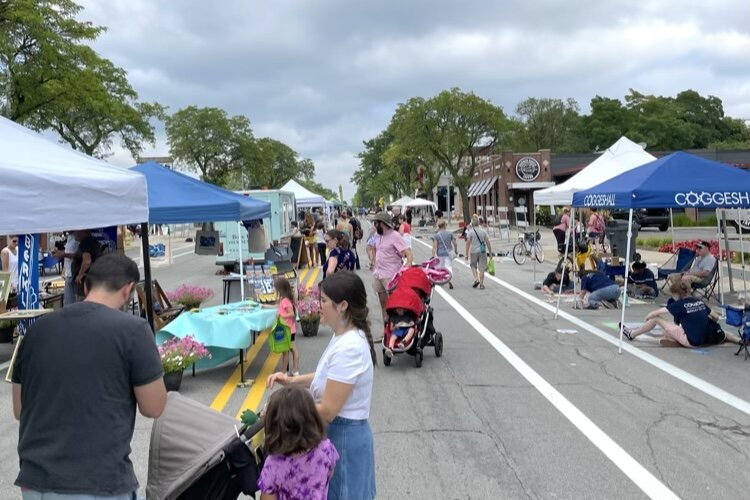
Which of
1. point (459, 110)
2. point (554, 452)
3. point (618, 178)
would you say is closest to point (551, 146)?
point (459, 110)

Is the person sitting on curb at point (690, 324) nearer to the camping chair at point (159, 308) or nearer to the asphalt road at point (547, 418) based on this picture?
the asphalt road at point (547, 418)

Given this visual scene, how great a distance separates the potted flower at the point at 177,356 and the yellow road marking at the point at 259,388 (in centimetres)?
70

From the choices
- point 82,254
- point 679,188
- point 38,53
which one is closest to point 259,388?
point 82,254

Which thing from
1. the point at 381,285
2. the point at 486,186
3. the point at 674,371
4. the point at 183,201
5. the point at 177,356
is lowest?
the point at 674,371

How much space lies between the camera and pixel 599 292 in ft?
41.4

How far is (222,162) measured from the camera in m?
68.9

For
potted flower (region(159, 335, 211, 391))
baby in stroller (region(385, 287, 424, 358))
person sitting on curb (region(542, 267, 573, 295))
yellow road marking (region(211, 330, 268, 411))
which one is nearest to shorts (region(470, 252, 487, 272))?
person sitting on curb (region(542, 267, 573, 295))

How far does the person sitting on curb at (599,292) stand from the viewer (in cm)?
1262

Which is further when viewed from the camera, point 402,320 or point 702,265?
point 702,265

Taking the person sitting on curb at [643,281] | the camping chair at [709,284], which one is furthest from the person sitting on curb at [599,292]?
the camping chair at [709,284]

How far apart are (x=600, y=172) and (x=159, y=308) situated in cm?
1147

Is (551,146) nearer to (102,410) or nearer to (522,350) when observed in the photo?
(522,350)

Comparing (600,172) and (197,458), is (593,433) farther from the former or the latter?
(600,172)

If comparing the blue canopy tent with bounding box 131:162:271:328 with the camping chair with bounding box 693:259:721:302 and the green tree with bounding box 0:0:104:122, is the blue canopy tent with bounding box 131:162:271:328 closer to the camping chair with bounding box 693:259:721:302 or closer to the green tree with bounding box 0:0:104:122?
the camping chair with bounding box 693:259:721:302
